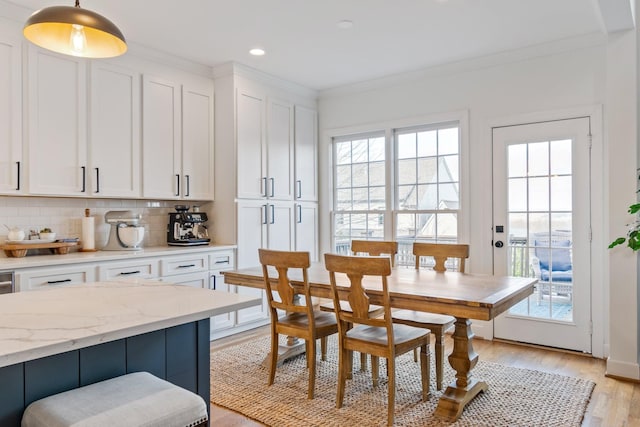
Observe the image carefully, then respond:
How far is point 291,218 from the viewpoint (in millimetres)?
4992

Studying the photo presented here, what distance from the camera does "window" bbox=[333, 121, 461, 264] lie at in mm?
4516

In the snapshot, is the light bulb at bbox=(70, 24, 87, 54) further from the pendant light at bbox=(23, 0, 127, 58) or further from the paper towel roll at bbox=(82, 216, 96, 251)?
the paper towel roll at bbox=(82, 216, 96, 251)

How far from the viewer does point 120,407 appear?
4.22ft

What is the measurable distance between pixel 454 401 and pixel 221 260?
2443 millimetres

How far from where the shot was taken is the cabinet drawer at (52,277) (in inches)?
114

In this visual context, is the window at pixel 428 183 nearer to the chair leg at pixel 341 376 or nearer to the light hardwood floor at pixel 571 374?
the light hardwood floor at pixel 571 374

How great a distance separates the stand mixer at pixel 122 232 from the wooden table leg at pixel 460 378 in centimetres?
266

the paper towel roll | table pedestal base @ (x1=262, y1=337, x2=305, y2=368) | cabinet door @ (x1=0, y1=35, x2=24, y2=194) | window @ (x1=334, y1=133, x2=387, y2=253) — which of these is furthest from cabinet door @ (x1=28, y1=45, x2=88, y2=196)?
window @ (x1=334, y1=133, x2=387, y2=253)

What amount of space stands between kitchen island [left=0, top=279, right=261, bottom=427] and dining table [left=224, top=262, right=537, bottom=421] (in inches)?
43.3

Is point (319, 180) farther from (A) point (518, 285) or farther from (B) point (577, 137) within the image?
(A) point (518, 285)

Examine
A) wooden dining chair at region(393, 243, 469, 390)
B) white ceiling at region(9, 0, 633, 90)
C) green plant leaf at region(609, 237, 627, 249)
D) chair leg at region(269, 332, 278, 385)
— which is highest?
white ceiling at region(9, 0, 633, 90)

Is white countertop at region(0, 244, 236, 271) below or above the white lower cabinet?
above

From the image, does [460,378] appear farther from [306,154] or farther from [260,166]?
[306,154]

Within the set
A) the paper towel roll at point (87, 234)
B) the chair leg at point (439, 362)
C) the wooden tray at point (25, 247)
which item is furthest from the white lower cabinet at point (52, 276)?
the chair leg at point (439, 362)
